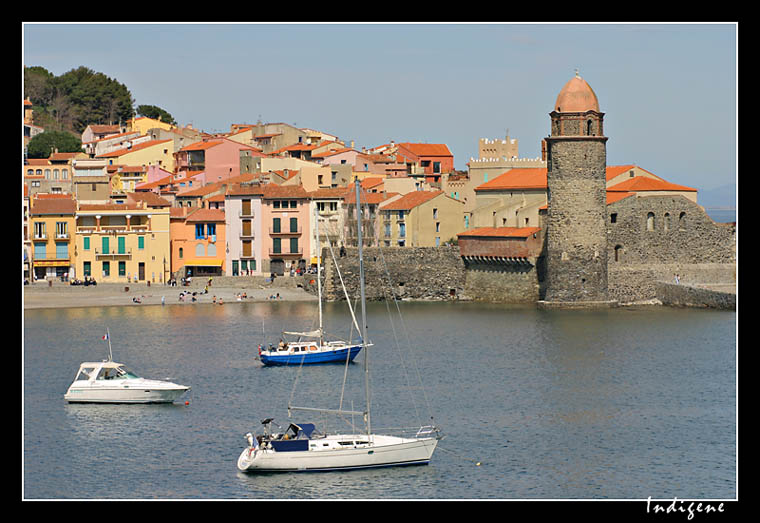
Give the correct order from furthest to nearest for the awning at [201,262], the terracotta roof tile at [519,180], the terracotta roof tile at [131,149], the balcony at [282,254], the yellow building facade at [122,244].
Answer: the terracotta roof tile at [131,149], the awning at [201,262], the balcony at [282,254], the yellow building facade at [122,244], the terracotta roof tile at [519,180]

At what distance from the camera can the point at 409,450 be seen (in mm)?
31562

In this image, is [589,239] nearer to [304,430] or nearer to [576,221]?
[576,221]

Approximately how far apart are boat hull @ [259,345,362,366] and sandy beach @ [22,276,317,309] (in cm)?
2010

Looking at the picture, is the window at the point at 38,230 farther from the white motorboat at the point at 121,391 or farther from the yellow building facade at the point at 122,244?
the white motorboat at the point at 121,391

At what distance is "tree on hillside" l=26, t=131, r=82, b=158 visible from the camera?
106 metres

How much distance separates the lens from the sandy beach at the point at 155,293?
219 ft

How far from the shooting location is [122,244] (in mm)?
73375

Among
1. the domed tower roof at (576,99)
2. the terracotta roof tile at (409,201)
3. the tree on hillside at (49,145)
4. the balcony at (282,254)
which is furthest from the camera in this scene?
the tree on hillside at (49,145)

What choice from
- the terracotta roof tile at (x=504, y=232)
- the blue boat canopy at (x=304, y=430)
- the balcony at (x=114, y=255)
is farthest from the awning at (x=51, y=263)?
the blue boat canopy at (x=304, y=430)

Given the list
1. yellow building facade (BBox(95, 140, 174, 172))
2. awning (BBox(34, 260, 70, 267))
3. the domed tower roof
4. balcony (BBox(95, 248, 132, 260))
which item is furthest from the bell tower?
yellow building facade (BBox(95, 140, 174, 172))

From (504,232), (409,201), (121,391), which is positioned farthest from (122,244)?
(121,391)

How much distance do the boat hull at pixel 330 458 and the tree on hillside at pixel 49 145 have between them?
253 ft

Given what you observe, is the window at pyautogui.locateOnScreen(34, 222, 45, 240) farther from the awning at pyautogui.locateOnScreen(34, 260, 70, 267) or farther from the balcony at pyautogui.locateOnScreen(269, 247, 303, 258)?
the balcony at pyautogui.locateOnScreen(269, 247, 303, 258)

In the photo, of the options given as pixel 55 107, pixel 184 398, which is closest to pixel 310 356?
pixel 184 398
